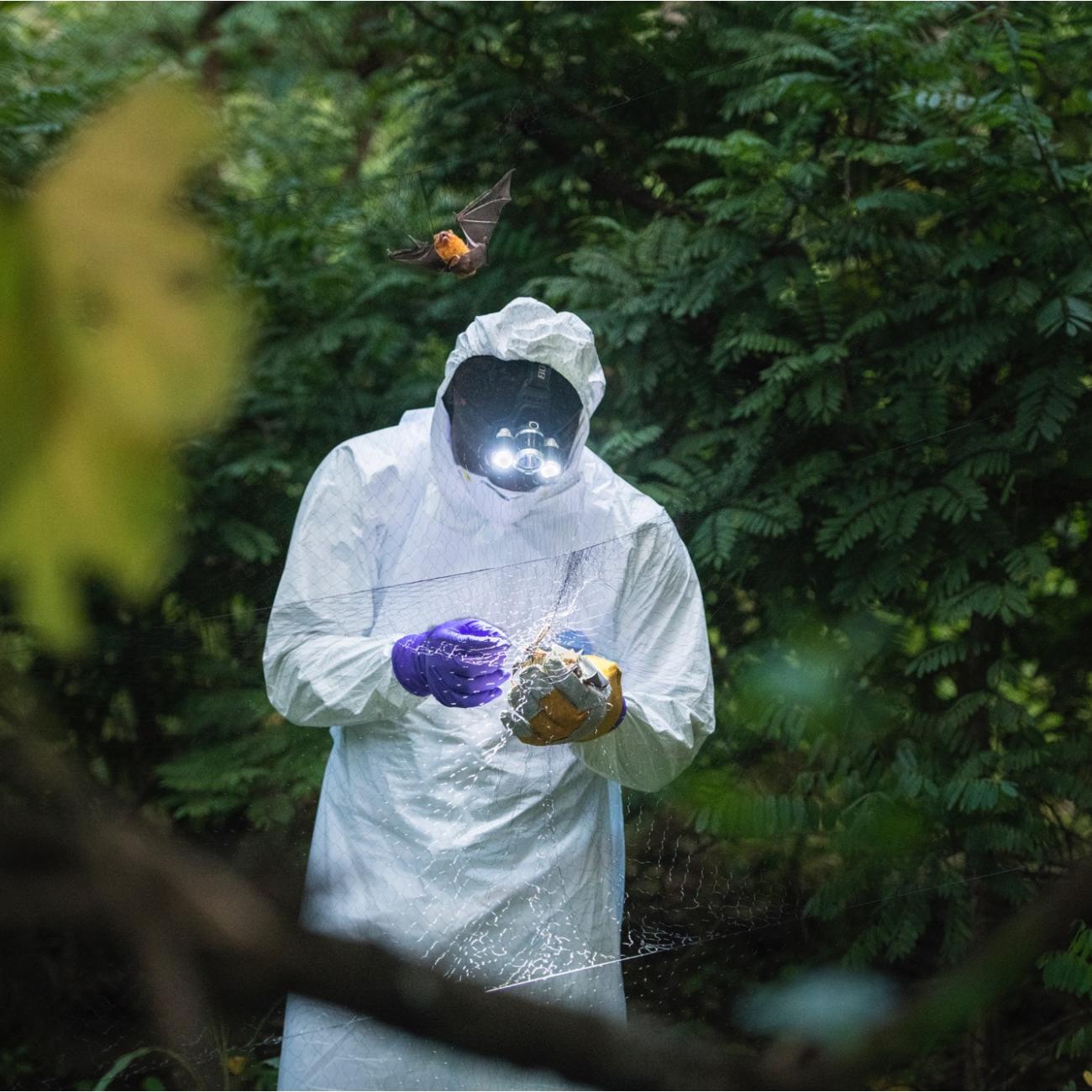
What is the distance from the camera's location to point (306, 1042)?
4.70ft

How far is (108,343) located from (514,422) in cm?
114

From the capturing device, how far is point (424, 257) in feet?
5.32

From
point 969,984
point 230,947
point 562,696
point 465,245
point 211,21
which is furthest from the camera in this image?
point 211,21

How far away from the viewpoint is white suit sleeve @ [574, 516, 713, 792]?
1.36 metres

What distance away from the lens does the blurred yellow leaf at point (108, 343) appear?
0.31m

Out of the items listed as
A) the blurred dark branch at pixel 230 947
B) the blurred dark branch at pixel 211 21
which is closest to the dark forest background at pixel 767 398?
the blurred dark branch at pixel 211 21

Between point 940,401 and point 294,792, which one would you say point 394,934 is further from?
point 940,401

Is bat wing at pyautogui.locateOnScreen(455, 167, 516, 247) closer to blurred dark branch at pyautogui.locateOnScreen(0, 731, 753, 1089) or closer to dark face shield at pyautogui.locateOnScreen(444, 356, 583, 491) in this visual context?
dark face shield at pyautogui.locateOnScreen(444, 356, 583, 491)

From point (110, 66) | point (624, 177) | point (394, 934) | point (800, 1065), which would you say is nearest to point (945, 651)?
point (624, 177)

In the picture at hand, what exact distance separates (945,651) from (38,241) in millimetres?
1866

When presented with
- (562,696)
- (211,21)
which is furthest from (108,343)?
(211,21)

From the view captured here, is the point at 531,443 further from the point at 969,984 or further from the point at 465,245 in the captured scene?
the point at 969,984

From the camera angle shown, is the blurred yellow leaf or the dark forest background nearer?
the blurred yellow leaf

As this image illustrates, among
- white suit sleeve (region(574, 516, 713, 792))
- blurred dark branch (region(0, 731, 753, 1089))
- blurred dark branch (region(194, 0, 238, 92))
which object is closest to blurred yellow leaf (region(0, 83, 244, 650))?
blurred dark branch (region(0, 731, 753, 1089))
